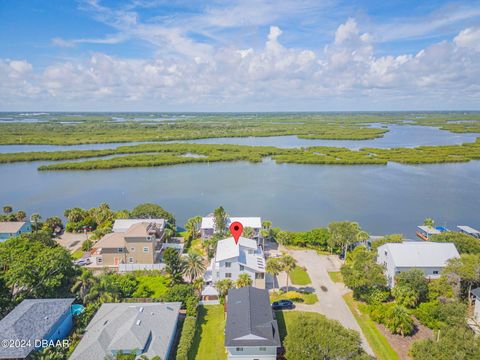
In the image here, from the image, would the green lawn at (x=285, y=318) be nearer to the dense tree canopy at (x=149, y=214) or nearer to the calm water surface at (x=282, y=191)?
the calm water surface at (x=282, y=191)

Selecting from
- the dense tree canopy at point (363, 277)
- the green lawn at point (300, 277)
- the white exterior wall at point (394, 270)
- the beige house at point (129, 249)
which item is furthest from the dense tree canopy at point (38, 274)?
the white exterior wall at point (394, 270)

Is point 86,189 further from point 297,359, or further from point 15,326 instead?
point 297,359

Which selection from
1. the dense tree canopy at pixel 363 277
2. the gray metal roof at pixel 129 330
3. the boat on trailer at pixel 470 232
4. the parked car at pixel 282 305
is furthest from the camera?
the boat on trailer at pixel 470 232

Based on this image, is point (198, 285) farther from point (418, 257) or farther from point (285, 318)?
point (418, 257)

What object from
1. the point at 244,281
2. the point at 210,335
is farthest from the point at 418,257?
the point at 210,335

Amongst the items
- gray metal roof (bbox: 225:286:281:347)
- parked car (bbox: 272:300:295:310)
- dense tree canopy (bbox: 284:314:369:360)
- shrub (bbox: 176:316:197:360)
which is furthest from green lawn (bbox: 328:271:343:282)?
shrub (bbox: 176:316:197:360)

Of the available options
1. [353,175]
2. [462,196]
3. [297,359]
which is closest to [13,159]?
[353,175]

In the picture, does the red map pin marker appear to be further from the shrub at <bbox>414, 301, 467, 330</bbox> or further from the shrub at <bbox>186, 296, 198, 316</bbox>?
the shrub at <bbox>414, 301, 467, 330</bbox>
